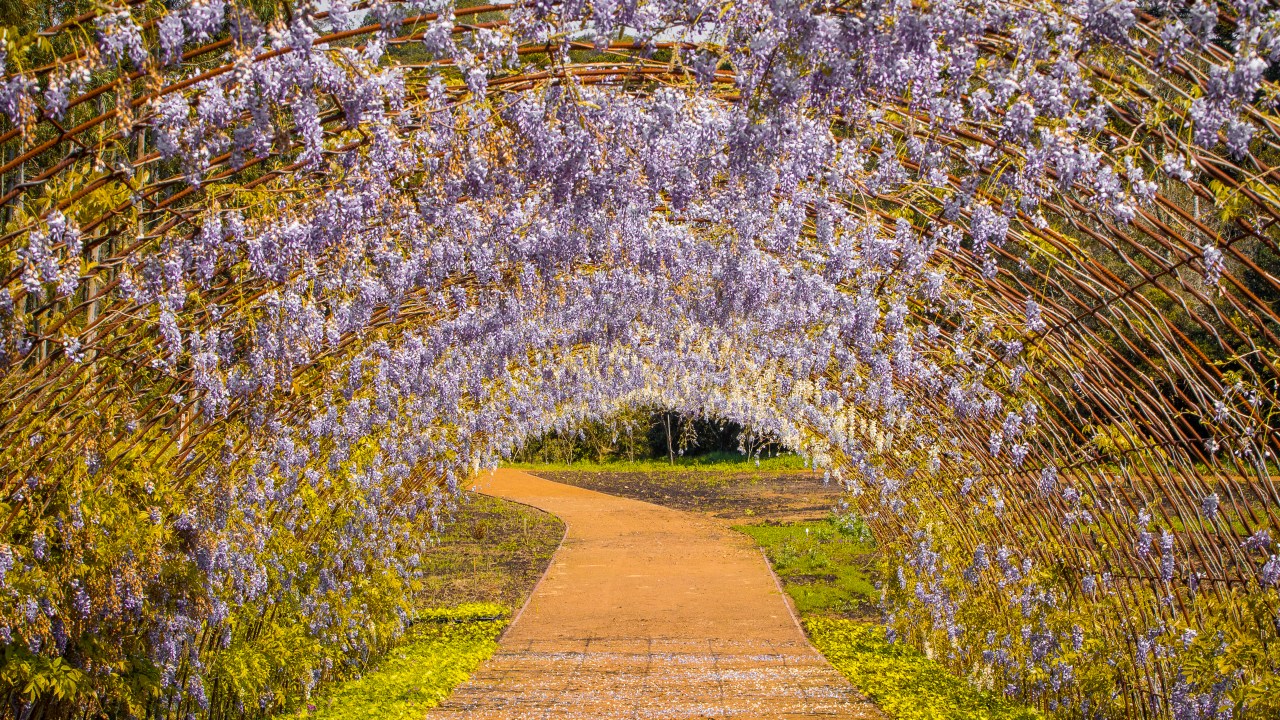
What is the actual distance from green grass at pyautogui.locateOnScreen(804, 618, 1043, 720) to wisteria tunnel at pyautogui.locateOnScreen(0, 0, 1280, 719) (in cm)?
24

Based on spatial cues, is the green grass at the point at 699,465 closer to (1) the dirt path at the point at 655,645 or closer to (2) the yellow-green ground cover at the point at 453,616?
(2) the yellow-green ground cover at the point at 453,616

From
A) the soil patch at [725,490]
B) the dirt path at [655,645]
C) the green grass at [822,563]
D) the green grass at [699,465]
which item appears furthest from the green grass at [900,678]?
the green grass at [699,465]

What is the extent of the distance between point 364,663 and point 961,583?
4455 mm

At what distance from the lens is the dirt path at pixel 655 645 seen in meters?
6.05

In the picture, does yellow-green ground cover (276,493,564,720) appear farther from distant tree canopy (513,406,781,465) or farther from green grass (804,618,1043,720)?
distant tree canopy (513,406,781,465)

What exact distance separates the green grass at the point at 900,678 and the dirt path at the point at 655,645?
0.19 meters

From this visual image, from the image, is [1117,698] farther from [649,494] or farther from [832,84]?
[649,494]

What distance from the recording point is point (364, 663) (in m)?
7.45

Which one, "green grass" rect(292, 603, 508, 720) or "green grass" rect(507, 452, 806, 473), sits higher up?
"green grass" rect(507, 452, 806, 473)

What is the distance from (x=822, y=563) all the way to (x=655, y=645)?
4.55 m

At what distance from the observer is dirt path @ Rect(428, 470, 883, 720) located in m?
6.05

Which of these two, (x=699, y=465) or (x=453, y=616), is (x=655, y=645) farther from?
(x=699, y=465)

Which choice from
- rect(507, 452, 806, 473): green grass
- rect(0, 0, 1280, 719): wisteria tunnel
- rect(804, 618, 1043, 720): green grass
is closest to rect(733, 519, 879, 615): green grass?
rect(804, 618, 1043, 720): green grass

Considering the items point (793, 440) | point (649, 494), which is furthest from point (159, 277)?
point (649, 494)
